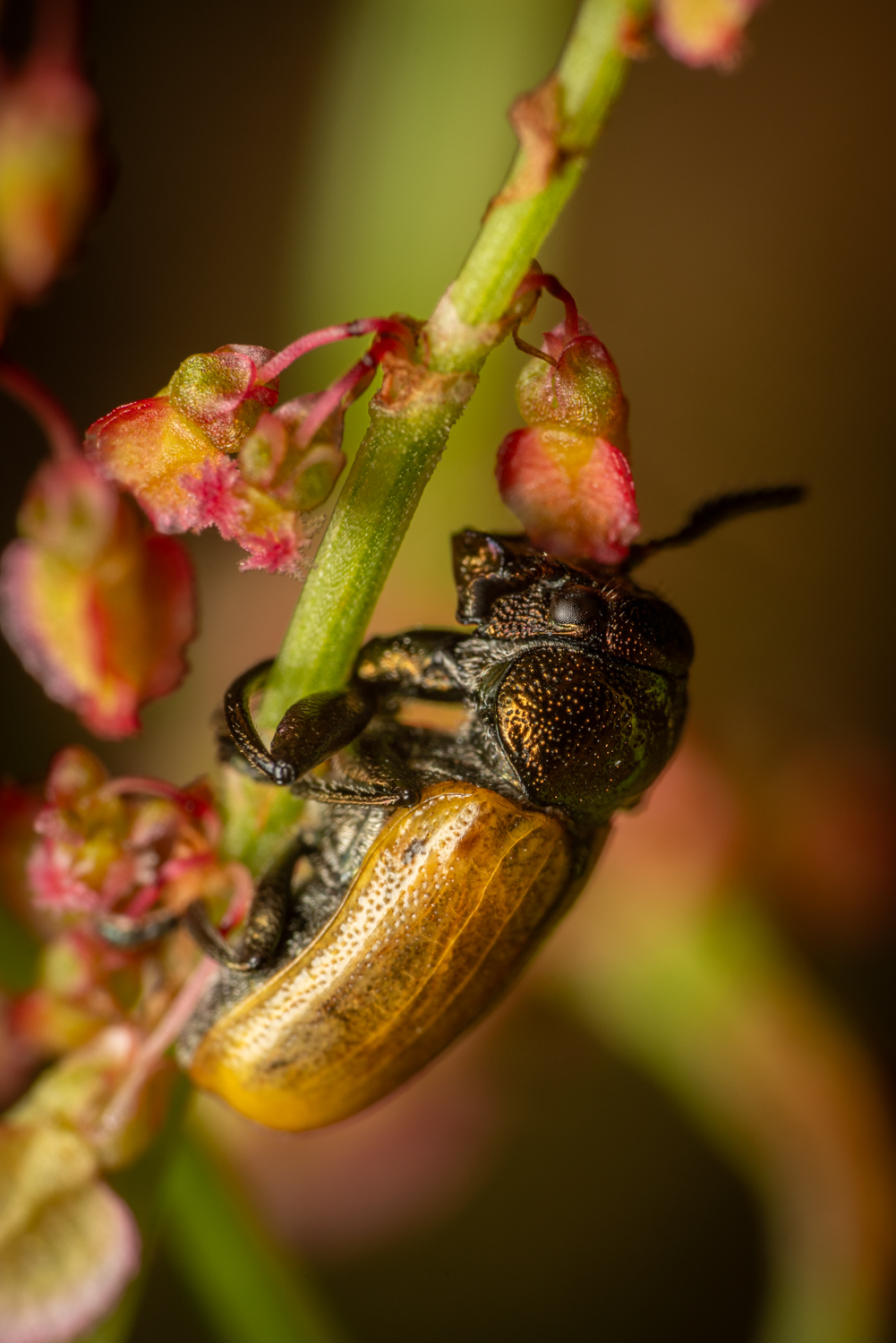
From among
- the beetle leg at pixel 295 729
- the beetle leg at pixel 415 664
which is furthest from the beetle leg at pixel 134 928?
the beetle leg at pixel 415 664

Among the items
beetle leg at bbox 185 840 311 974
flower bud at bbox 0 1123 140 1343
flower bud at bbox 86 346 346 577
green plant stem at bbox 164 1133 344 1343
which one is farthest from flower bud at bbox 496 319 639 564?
green plant stem at bbox 164 1133 344 1343

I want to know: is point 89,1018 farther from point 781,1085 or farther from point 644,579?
point 644,579

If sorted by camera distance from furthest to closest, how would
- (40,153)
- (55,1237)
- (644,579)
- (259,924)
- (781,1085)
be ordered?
(644,579) → (781,1085) → (259,924) → (55,1237) → (40,153)

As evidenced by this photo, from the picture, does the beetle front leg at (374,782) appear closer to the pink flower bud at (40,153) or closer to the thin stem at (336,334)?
the thin stem at (336,334)

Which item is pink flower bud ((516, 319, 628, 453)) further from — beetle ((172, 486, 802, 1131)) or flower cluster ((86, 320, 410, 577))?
beetle ((172, 486, 802, 1131))

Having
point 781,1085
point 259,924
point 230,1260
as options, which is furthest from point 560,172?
point 781,1085

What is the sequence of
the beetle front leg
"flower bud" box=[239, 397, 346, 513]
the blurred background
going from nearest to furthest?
"flower bud" box=[239, 397, 346, 513] < the beetle front leg < the blurred background

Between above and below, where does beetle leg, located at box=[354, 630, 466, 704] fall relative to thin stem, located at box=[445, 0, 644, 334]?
below
